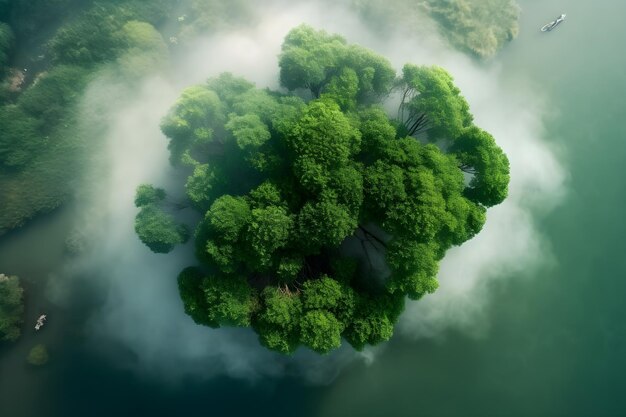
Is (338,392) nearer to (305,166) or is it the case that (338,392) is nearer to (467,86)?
(305,166)

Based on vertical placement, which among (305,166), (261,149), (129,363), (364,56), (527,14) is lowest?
(129,363)

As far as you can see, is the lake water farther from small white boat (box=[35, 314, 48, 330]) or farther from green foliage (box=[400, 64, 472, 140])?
green foliage (box=[400, 64, 472, 140])

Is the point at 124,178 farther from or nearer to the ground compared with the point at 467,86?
nearer to the ground

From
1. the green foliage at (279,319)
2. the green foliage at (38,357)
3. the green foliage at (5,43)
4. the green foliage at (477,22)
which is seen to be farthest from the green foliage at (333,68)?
A: the green foliage at (38,357)

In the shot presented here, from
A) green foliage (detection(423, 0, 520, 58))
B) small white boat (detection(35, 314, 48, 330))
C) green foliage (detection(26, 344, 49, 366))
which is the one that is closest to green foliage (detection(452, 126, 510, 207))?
green foliage (detection(423, 0, 520, 58))

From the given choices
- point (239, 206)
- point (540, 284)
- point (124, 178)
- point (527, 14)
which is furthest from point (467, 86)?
point (124, 178)

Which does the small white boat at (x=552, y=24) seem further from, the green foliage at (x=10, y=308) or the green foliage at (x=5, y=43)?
the green foliage at (x=10, y=308)

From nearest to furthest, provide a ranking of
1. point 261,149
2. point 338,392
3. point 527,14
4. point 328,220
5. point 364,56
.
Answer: point 328,220 < point 261,149 < point 364,56 < point 338,392 < point 527,14
